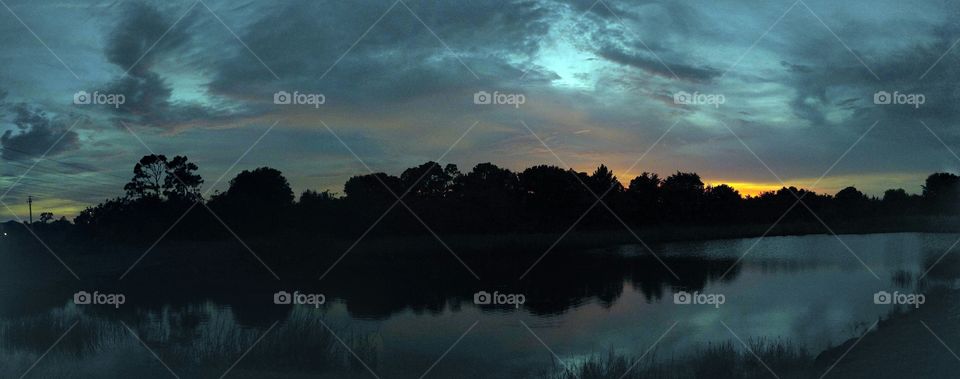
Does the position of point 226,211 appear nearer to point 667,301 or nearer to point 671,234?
point 667,301

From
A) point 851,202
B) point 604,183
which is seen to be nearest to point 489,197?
point 604,183

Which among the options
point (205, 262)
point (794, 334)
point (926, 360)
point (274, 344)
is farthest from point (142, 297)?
point (926, 360)

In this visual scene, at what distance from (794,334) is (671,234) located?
1592 inches

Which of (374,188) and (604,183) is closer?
(374,188)

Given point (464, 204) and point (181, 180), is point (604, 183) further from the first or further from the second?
point (181, 180)

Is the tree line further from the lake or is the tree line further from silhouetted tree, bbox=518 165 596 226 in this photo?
the lake

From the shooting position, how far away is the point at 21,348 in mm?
13047

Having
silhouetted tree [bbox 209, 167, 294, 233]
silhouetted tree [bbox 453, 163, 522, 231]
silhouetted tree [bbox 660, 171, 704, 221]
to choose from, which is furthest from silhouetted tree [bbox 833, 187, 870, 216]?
silhouetted tree [bbox 209, 167, 294, 233]

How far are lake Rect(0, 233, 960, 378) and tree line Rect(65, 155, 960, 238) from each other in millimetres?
9738

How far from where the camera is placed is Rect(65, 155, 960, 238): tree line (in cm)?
3488

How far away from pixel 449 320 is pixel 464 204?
87.0 feet

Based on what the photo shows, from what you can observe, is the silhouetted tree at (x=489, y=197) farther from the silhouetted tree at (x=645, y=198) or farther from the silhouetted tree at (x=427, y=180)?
the silhouetted tree at (x=645, y=198)

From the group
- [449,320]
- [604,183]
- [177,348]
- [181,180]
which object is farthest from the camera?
[604,183]

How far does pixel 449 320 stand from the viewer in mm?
17750
